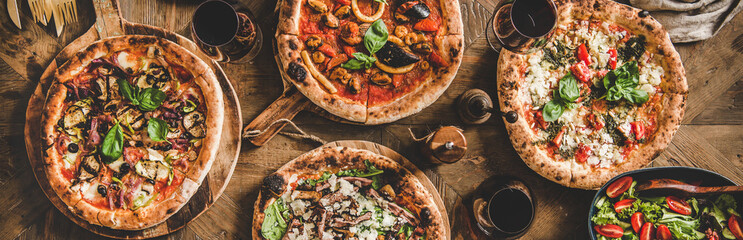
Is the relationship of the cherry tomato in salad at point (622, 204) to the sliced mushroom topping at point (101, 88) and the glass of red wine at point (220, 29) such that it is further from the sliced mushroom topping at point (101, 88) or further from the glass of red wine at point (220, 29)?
the sliced mushroom topping at point (101, 88)

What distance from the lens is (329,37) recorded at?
3.30 m

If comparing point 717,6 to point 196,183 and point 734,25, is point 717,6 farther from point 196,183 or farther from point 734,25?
point 196,183

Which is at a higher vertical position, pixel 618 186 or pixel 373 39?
pixel 373 39

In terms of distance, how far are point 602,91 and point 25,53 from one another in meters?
5.50

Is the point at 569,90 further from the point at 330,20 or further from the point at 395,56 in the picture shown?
the point at 330,20

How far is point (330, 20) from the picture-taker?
3240 mm

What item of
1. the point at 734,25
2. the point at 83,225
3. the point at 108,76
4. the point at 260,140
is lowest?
the point at 83,225

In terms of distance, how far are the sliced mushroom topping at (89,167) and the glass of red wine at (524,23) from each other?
3744mm

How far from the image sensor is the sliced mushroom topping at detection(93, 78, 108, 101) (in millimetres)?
3256

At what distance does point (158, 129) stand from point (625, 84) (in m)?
4.15

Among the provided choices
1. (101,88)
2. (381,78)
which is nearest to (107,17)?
(101,88)

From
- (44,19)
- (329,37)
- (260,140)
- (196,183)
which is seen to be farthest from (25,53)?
(329,37)

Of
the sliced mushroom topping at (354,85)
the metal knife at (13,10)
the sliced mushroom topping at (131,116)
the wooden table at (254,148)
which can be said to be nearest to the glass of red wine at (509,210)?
the wooden table at (254,148)

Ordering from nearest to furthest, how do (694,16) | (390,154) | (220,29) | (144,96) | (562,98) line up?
(220,29)
(144,96)
(562,98)
(390,154)
(694,16)
